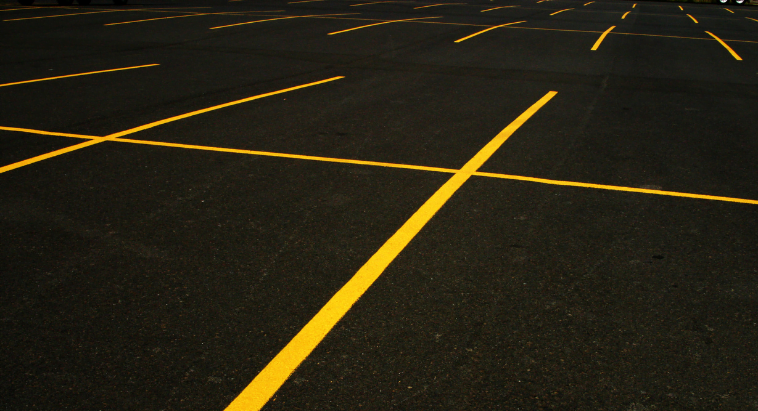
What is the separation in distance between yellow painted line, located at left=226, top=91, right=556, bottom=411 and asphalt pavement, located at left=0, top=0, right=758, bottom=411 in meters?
0.01

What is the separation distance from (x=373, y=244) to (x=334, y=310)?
0.90m

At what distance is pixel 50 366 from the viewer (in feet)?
10.3

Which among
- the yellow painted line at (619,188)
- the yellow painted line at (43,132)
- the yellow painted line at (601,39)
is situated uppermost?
the yellow painted line at (43,132)

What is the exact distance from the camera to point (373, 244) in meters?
4.48

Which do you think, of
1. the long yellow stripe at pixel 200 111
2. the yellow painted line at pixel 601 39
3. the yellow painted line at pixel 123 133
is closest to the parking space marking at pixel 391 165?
the yellow painted line at pixel 123 133

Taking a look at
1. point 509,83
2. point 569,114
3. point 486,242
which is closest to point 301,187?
point 486,242

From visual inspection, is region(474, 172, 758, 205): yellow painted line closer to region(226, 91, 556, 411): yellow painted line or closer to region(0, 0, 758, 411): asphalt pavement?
region(0, 0, 758, 411): asphalt pavement

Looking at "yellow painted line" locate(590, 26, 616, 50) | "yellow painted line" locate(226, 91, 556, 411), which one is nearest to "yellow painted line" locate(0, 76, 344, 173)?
"yellow painted line" locate(226, 91, 556, 411)

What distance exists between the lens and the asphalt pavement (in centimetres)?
310

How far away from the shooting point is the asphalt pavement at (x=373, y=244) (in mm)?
3100

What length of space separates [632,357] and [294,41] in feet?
41.1

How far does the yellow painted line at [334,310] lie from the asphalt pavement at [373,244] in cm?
1

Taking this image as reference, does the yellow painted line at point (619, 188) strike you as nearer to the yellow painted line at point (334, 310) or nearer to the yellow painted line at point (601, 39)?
the yellow painted line at point (334, 310)

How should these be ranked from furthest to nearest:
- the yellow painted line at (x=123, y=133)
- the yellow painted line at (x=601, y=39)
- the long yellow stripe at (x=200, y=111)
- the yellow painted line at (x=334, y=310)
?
the yellow painted line at (x=601, y=39)
the long yellow stripe at (x=200, y=111)
the yellow painted line at (x=123, y=133)
the yellow painted line at (x=334, y=310)
